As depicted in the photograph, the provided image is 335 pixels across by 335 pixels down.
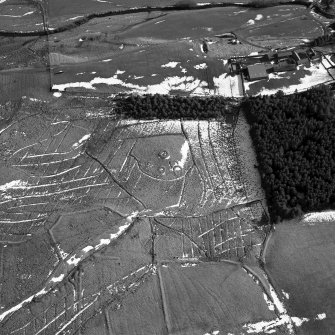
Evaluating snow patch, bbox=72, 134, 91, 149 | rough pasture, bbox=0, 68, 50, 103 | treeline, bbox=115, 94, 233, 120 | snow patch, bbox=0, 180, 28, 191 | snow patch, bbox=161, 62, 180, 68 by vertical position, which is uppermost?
snow patch, bbox=161, 62, 180, 68

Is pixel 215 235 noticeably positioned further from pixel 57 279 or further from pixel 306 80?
pixel 306 80

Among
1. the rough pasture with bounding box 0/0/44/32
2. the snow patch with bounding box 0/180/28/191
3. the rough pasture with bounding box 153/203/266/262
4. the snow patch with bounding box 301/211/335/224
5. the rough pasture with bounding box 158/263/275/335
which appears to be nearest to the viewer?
the rough pasture with bounding box 158/263/275/335

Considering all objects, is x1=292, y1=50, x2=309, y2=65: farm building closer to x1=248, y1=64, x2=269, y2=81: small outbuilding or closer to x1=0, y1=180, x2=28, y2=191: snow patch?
x1=248, y1=64, x2=269, y2=81: small outbuilding

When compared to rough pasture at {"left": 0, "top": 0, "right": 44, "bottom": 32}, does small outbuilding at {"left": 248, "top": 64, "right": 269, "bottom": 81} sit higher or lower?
lower

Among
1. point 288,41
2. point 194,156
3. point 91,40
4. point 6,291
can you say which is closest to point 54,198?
point 6,291

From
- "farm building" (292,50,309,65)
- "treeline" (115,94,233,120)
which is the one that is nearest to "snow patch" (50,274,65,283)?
"treeline" (115,94,233,120)

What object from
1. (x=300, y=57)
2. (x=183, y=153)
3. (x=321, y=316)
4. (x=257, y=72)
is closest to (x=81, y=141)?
(x=183, y=153)
